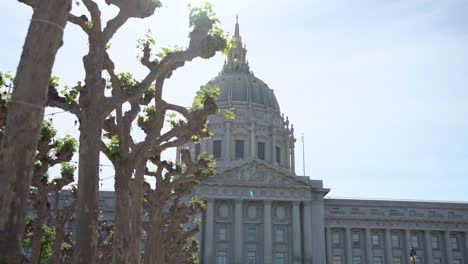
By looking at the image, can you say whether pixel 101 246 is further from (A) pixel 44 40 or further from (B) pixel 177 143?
(A) pixel 44 40

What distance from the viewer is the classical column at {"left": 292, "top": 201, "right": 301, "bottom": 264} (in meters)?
70.8

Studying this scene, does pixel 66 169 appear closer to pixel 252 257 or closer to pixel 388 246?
pixel 252 257

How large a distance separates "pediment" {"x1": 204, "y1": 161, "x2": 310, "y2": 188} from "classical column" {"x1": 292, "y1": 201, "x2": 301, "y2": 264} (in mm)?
3234

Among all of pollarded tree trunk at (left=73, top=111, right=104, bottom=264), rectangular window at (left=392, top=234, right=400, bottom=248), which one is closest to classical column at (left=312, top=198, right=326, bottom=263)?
rectangular window at (left=392, top=234, right=400, bottom=248)

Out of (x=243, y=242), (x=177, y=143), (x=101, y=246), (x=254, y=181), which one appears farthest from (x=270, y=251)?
(x=177, y=143)

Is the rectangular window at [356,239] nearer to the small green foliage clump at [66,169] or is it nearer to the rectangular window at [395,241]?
the rectangular window at [395,241]

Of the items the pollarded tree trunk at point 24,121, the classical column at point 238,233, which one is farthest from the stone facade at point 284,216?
the pollarded tree trunk at point 24,121

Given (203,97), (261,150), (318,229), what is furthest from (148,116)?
(261,150)

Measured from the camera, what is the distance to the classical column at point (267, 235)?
233ft

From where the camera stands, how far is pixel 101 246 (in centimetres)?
4325

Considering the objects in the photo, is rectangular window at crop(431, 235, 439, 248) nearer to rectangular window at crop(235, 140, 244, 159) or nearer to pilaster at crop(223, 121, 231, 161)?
rectangular window at crop(235, 140, 244, 159)

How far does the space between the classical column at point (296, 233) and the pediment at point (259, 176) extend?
3234mm

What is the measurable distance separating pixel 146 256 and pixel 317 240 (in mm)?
51968

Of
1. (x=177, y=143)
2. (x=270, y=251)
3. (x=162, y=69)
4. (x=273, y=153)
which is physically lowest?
(x=270, y=251)
